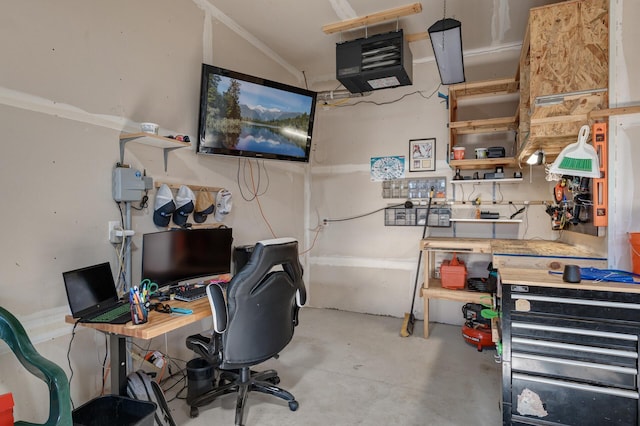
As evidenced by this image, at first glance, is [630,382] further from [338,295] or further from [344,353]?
[338,295]

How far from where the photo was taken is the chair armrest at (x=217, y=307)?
1.87 m

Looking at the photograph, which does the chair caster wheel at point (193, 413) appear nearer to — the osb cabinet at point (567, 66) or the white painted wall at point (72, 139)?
the white painted wall at point (72, 139)

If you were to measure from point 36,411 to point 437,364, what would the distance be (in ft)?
9.11

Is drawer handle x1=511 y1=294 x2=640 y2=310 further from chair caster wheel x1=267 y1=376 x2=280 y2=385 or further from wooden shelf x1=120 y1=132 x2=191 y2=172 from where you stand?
wooden shelf x1=120 y1=132 x2=191 y2=172

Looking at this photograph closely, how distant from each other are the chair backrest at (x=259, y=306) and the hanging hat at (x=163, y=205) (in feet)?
3.03

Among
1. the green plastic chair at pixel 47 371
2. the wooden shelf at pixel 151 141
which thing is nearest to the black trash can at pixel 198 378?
the green plastic chair at pixel 47 371

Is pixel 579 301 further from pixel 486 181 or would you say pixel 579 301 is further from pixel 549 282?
pixel 486 181

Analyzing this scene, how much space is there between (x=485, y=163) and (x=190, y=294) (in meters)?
2.98

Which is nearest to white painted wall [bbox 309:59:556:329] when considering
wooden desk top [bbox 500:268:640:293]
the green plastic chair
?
wooden desk top [bbox 500:268:640:293]

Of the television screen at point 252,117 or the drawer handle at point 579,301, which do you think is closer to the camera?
the drawer handle at point 579,301

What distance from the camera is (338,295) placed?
15.1 feet

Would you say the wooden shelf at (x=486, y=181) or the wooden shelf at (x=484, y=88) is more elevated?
the wooden shelf at (x=484, y=88)

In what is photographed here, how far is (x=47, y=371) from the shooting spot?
4.44 ft

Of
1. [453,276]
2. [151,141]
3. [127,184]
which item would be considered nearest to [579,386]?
[453,276]
